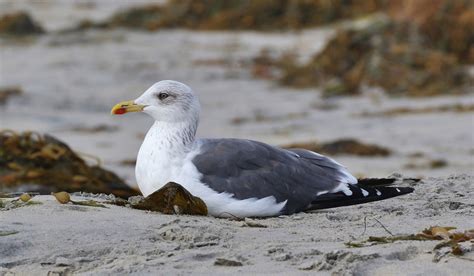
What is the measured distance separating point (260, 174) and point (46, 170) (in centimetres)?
224

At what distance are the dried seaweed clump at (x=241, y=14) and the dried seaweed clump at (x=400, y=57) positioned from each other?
370 centimetres

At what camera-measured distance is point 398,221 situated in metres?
4.72

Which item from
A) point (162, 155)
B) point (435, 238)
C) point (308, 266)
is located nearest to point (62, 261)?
point (308, 266)

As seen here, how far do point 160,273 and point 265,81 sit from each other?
11.8 meters

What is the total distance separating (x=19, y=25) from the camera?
1981 centimetres

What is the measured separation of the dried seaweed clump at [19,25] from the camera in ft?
64.2

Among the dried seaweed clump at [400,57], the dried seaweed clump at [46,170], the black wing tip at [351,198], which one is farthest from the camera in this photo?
the dried seaweed clump at [400,57]

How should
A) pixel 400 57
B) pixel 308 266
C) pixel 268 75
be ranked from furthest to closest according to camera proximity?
pixel 268 75 → pixel 400 57 → pixel 308 266

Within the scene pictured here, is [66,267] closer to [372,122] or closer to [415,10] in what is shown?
[372,122]

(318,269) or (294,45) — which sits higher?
(294,45)

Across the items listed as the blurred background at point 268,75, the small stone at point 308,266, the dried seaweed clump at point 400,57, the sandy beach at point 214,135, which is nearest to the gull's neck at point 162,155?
the sandy beach at point 214,135

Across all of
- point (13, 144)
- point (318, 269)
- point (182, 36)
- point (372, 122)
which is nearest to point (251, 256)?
point (318, 269)

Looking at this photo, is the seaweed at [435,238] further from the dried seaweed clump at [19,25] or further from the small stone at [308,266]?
the dried seaweed clump at [19,25]

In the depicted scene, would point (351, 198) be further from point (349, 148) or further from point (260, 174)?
point (349, 148)
